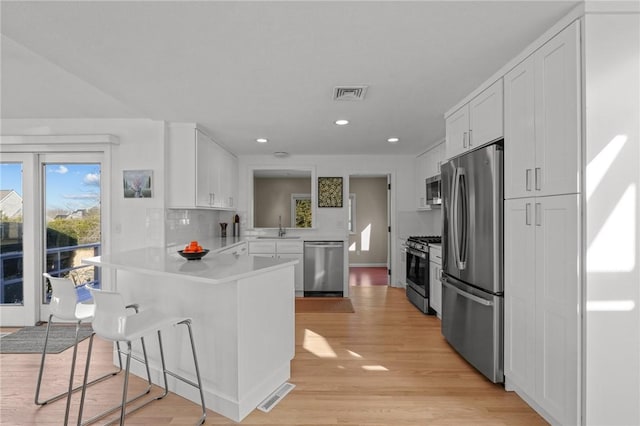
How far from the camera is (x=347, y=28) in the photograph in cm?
179

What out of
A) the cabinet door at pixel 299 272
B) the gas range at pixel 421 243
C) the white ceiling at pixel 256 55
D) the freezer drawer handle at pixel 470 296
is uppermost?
the white ceiling at pixel 256 55

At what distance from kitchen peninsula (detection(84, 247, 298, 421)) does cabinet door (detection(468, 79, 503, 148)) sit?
5.90 feet

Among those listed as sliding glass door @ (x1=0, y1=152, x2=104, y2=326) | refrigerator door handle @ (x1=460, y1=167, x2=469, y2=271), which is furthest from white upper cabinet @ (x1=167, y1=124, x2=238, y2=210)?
refrigerator door handle @ (x1=460, y1=167, x2=469, y2=271)

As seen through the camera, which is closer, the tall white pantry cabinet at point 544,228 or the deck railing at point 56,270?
the tall white pantry cabinet at point 544,228

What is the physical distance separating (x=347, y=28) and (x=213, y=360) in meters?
2.17

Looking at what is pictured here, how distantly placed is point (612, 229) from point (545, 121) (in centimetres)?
68

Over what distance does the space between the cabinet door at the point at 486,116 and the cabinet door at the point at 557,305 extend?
0.71 metres

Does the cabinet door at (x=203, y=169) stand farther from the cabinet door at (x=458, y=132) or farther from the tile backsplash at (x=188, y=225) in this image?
the cabinet door at (x=458, y=132)

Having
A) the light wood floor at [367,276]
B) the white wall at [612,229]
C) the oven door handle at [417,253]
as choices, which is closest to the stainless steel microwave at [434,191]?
the oven door handle at [417,253]

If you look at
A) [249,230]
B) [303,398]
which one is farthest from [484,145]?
[249,230]

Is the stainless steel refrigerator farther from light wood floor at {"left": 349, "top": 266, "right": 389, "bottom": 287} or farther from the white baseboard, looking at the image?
the white baseboard

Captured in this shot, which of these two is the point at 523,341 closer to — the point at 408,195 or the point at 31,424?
the point at 31,424

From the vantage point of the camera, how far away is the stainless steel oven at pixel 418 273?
163 inches

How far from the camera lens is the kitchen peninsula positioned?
6.71 feet
